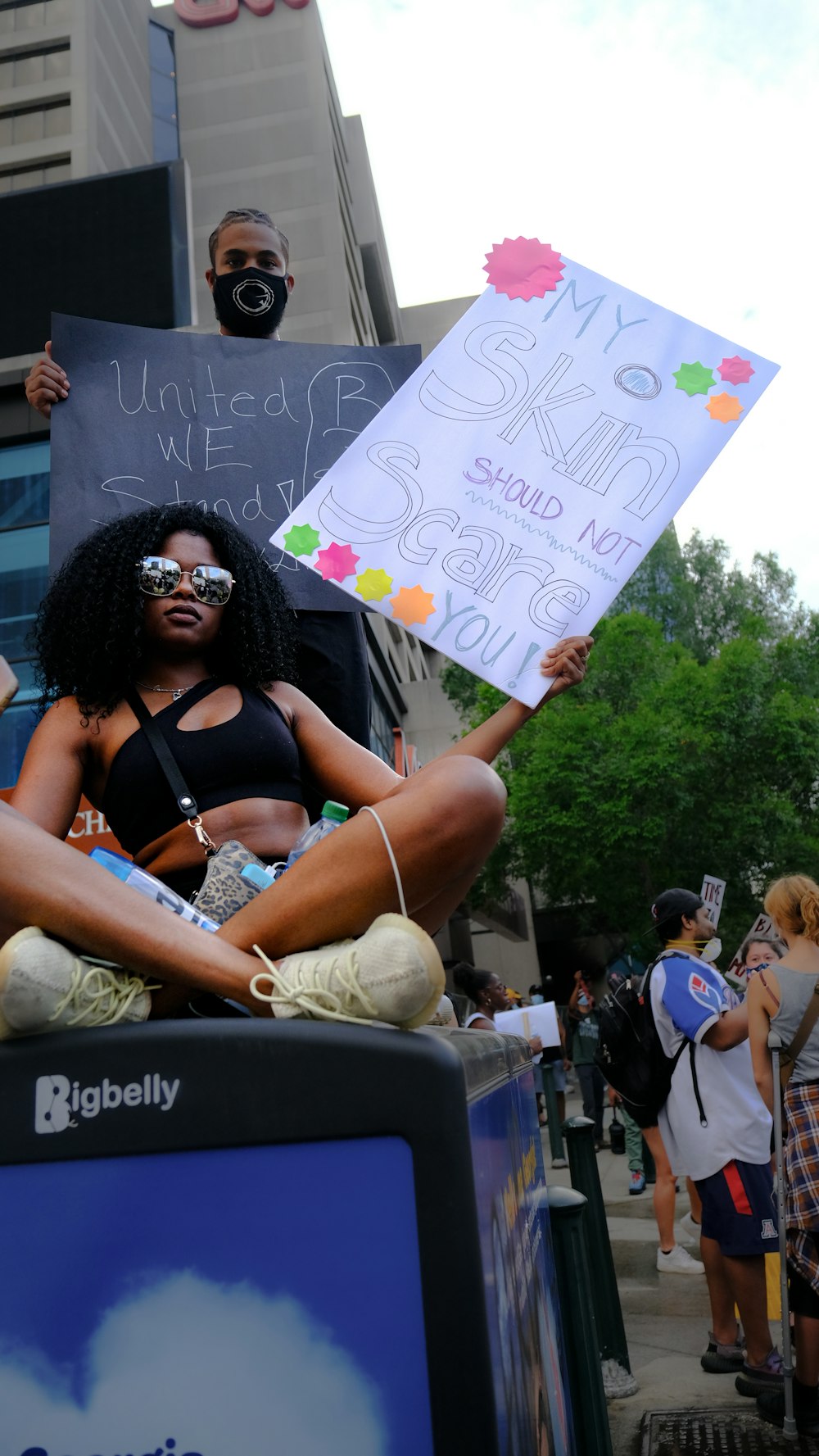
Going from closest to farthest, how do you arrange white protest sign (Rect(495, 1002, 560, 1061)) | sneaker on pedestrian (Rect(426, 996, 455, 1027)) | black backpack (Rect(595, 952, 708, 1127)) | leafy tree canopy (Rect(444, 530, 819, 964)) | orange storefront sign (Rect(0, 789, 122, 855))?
1. sneaker on pedestrian (Rect(426, 996, 455, 1027))
2. black backpack (Rect(595, 952, 708, 1127))
3. white protest sign (Rect(495, 1002, 560, 1061))
4. orange storefront sign (Rect(0, 789, 122, 855))
5. leafy tree canopy (Rect(444, 530, 819, 964))

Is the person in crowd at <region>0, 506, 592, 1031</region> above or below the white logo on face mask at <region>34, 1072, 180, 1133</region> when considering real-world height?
above

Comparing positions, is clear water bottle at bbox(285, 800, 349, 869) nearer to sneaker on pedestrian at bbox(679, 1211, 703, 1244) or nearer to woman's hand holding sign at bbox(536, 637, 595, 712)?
woman's hand holding sign at bbox(536, 637, 595, 712)

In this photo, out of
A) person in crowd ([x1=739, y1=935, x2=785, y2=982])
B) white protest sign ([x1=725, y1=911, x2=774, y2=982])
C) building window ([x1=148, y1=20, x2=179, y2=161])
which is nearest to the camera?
person in crowd ([x1=739, y1=935, x2=785, y2=982])

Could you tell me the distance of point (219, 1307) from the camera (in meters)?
1.08

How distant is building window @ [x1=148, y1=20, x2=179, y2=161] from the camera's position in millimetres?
35938

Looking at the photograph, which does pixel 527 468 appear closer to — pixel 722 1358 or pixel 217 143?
pixel 722 1358

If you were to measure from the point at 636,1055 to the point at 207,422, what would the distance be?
139 inches

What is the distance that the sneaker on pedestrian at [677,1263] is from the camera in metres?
6.23

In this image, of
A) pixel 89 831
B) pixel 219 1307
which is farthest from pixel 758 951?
pixel 89 831

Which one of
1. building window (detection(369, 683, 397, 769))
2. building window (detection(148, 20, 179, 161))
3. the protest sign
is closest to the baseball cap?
the protest sign

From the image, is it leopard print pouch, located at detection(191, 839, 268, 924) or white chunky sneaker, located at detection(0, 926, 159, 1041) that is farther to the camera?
leopard print pouch, located at detection(191, 839, 268, 924)

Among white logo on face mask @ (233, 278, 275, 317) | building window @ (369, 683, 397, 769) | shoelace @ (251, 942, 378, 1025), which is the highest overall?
building window @ (369, 683, 397, 769)

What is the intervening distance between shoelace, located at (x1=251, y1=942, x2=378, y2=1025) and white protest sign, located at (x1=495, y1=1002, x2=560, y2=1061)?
7.39m

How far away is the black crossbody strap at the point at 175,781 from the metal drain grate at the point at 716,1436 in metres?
2.78
